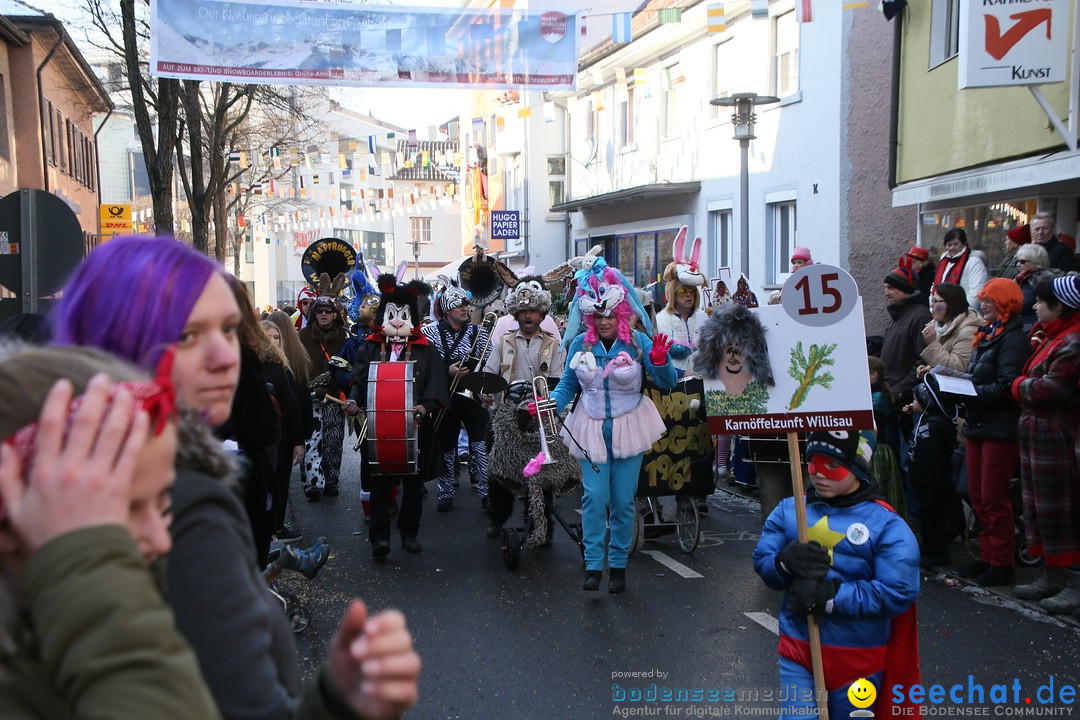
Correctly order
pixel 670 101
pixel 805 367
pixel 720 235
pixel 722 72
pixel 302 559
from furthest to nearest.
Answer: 1. pixel 670 101
2. pixel 720 235
3. pixel 722 72
4. pixel 302 559
5. pixel 805 367

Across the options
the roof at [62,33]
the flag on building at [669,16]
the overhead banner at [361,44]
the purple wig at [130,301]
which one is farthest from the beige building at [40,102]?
the purple wig at [130,301]

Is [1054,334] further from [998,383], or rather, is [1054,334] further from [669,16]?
[669,16]

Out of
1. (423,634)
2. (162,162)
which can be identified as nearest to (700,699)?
(423,634)

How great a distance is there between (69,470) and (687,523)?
7.16 meters

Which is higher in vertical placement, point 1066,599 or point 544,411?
point 544,411

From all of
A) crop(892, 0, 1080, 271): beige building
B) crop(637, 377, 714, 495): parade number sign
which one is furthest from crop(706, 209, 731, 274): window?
crop(637, 377, 714, 495): parade number sign

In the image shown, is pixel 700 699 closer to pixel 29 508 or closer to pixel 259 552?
pixel 259 552

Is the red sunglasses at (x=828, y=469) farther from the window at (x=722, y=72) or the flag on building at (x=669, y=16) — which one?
the window at (x=722, y=72)

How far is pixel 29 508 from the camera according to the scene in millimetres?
1059

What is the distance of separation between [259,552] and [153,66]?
8310 mm

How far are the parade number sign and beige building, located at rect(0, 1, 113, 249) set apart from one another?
19832mm

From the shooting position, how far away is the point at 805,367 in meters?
4.02

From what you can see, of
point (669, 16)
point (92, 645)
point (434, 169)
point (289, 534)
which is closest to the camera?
point (92, 645)

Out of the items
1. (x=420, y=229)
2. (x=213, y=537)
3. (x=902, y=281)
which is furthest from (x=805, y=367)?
(x=420, y=229)
